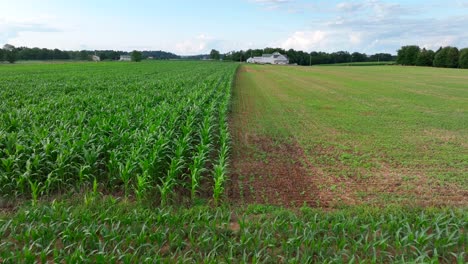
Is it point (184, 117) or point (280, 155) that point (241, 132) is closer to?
point (184, 117)

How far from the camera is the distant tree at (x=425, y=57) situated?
9706 cm

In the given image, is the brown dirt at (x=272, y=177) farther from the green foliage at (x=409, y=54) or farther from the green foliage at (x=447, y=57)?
the green foliage at (x=409, y=54)

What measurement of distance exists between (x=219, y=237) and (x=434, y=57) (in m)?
110

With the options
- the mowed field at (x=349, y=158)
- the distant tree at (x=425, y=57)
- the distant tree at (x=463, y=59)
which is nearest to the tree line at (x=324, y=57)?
the distant tree at (x=425, y=57)

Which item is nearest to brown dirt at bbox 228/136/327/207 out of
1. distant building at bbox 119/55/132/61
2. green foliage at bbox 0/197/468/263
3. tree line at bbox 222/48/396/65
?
green foliage at bbox 0/197/468/263

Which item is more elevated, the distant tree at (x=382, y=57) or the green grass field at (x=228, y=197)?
the distant tree at (x=382, y=57)

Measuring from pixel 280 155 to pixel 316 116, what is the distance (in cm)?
639

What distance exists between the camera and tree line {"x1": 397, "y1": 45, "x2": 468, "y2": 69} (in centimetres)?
8700

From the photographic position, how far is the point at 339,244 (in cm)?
401

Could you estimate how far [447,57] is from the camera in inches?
3533

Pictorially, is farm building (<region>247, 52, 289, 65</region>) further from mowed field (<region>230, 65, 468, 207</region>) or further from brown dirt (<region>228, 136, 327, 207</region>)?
brown dirt (<region>228, 136, 327, 207</region>)

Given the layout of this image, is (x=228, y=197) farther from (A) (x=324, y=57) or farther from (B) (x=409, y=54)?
(A) (x=324, y=57)

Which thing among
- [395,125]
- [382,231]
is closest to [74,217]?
[382,231]

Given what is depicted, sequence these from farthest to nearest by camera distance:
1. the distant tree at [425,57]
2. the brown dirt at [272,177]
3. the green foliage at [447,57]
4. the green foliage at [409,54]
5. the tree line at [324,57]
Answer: the tree line at [324,57] → the green foliage at [409,54] → the distant tree at [425,57] → the green foliage at [447,57] → the brown dirt at [272,177]
